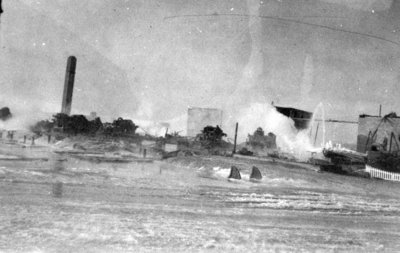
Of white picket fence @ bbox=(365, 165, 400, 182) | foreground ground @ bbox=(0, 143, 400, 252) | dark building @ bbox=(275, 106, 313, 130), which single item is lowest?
foreground ground @ bbox=(0, 143, 400, 252)

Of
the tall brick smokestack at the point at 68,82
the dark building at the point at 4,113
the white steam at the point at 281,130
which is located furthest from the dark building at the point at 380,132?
the dark building at the point at 4,113

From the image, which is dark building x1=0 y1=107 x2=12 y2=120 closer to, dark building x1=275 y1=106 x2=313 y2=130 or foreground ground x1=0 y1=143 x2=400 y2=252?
dark building x1=275 y1=106 x2=313 y2=130

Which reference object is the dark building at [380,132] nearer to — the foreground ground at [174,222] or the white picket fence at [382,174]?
the white picket fence at [382,174]

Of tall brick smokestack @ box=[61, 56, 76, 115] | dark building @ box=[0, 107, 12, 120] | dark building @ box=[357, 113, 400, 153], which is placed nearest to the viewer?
dark building @ box=[357, 113, 400, 153]

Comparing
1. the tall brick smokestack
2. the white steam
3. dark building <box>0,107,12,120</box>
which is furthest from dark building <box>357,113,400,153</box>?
dark building <box>0,107,12,120</box>

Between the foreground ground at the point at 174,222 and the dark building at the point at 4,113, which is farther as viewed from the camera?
the dark building at the point at 4,113

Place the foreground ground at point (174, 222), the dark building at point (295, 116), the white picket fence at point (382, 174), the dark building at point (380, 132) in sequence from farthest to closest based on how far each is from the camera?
the dark building at point (295, 116) < the dark building at point (380, 132) < the white picket fence at point (382, 174) < the foreground ground at point (174, 222)

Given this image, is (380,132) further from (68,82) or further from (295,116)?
(68,82)

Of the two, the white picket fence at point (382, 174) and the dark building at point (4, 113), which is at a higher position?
the dark building at point (4, 113)

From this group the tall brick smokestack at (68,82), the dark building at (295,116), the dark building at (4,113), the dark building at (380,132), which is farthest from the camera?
the dark building at (4,113)

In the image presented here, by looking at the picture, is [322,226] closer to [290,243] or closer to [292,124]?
[290,243]
